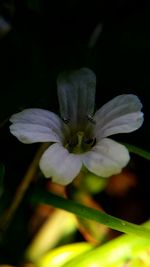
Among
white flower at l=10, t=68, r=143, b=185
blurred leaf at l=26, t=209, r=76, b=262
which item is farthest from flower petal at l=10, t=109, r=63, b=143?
blurred leaf at l=26, t=209, r=76, b=262

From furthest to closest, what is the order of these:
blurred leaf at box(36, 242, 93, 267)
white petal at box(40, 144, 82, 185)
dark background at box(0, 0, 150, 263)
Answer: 1. dark background at box(0, 0, 150, 263)
2. blurred leaf at box(36, 242, 93, 267)
3. white petal at box(40, 144, 82, 185)

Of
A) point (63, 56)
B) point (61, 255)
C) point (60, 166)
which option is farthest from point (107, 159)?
point (63, 56)

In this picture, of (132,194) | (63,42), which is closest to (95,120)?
(132,194)

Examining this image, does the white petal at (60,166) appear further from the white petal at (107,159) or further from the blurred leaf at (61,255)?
the blurred leaf at (61,255)

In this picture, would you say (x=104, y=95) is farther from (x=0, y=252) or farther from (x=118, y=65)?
(x=0, y=252)

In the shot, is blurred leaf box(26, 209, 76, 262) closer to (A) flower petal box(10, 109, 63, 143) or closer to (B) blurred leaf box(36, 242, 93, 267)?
(B) blurred leaf box(36, 242, 93, 267)
